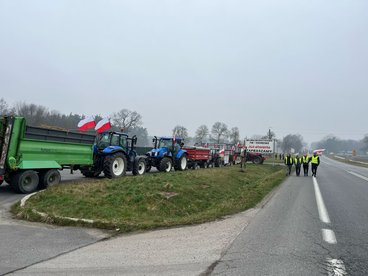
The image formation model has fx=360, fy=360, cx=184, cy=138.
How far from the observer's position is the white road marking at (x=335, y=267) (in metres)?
5.02

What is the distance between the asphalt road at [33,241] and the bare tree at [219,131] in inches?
3867

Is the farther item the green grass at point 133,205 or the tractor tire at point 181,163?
the tractor tire at point 181,163

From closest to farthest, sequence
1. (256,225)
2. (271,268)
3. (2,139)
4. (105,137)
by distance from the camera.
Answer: (271,268) < (256,225) < (2,139) < (105,137)

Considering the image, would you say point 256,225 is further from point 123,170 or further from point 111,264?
point 123,170

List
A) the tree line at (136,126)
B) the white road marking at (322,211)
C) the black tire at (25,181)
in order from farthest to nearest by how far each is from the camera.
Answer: the tree line at (136,126) < the black tire at (25,181) < the white road marking at (322,211)

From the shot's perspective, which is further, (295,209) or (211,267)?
(295,209)

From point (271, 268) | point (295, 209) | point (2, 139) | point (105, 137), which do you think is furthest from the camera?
point (105, 137)

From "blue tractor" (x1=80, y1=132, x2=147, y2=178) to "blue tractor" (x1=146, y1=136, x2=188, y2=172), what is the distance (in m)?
2.63

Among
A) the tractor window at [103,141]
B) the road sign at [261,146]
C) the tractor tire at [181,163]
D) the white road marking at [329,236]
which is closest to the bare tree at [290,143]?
the road sign at [261,146]

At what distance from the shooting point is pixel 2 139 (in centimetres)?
1195

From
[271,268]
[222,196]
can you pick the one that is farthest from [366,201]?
[271,268]

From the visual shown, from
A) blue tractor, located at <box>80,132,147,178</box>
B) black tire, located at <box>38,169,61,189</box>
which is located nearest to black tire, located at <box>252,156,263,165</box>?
blue tractor, located at <box>80,132,147,178</box>

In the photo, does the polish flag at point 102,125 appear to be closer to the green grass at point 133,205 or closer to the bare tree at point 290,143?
the green grass at point 133,205

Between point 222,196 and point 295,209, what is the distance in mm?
3549
